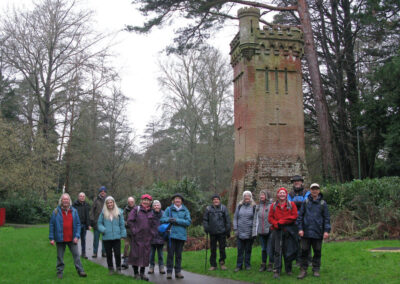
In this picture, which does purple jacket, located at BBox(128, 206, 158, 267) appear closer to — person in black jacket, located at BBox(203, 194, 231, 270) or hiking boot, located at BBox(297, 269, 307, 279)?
person in black jacket, located at BBox(203, 194, 231, 270)

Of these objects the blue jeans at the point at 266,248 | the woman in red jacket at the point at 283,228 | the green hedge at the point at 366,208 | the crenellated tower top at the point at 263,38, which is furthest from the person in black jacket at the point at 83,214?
the crenellated tower top at the point at 263,38

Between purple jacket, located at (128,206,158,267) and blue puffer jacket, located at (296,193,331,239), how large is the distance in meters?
2.92

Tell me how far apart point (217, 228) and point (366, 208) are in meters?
7.04

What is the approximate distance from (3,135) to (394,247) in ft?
65.4

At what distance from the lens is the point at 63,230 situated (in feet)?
27.2

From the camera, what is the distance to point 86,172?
3500 centimetres

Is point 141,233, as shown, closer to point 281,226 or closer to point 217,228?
point 217,228

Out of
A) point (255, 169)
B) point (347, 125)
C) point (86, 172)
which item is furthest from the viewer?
point (86, 172)

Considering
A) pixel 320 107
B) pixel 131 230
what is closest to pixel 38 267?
pixel 131 230

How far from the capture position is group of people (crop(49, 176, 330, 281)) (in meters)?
7.93

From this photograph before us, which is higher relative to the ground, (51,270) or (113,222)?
(113,222)

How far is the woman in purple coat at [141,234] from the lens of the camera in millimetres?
8203

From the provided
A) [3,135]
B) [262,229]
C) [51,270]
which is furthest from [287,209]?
[3,135]

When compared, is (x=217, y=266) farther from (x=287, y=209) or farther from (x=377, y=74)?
(x=377, y=74)
